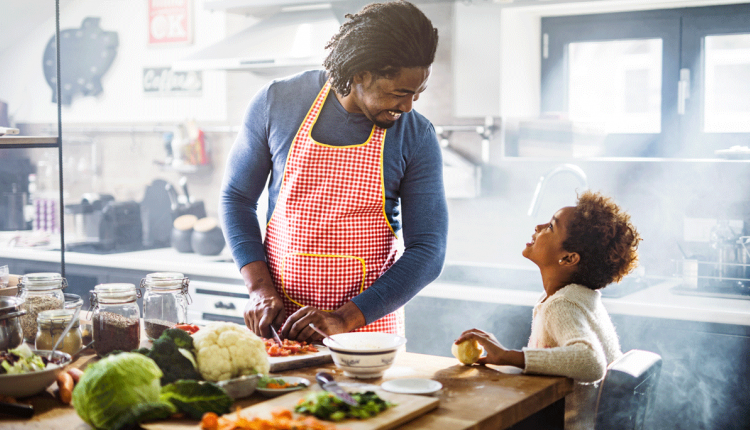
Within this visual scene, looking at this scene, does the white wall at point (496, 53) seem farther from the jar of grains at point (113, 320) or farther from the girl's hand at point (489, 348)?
the jar of grains at point (113, 320)

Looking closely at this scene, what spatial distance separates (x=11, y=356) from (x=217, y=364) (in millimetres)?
335

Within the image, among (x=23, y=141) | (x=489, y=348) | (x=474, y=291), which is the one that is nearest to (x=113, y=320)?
(x=23, y=141)

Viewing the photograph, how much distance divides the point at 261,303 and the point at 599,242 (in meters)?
0.78

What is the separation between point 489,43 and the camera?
3.05m

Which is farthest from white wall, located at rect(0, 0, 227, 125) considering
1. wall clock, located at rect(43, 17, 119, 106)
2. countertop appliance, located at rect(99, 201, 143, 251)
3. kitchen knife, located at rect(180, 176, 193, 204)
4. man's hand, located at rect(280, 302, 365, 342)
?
man's hand, located at rect(280, 302, 365, 342)

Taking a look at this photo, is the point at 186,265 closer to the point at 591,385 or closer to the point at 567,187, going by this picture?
the point at 567,187

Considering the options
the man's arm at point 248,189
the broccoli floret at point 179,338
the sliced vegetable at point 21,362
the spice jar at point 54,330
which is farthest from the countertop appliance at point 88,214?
the broccoli floret at point 179,338

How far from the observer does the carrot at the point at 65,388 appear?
3.63 ft

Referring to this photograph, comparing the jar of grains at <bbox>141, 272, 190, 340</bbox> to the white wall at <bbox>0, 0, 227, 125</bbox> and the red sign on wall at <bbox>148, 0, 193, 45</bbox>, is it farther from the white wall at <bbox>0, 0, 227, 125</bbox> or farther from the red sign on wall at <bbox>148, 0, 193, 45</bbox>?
the red sign on wall at <bbox>148, 0, 193, 45</bbox>

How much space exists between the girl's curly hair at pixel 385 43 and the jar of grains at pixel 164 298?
0.57m

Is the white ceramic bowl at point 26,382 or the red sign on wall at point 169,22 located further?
the red sign on wall at point 169,22

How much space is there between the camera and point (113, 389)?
96 cm

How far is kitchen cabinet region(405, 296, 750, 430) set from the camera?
7.43 feet

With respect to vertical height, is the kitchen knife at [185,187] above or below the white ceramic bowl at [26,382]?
above
